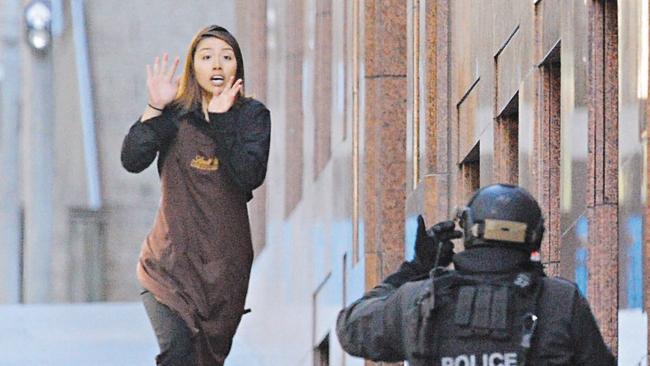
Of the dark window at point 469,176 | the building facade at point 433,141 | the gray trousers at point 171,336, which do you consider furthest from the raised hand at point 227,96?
the dark window at point 469,176

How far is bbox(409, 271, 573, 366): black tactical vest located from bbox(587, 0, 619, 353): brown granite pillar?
4038 mm

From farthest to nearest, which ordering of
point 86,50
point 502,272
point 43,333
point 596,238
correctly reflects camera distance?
point 86,50 < point 43,333 < point 596,238 < point 502,272

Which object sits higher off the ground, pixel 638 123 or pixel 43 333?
pixel 638 123

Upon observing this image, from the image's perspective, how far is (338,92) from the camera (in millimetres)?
28781

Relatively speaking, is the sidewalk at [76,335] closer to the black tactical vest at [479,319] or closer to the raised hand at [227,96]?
the raised hand at [227,96]

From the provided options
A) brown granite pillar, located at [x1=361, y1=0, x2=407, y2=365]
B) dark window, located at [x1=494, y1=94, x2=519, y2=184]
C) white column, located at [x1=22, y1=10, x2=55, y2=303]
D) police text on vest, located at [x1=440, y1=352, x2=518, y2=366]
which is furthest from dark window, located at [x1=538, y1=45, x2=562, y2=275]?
white column, located at [x1=22, y1=10, x2=55, y2=303]

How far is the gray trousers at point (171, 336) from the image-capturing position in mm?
14977

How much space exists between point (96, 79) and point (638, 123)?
29.7m

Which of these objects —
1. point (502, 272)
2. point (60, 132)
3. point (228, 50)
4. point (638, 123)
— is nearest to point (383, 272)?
point (228, 50)

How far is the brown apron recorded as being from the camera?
15.2 m

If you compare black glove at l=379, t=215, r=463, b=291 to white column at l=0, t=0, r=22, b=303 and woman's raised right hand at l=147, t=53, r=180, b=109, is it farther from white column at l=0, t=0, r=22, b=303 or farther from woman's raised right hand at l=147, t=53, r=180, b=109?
white column at l=0, t=0, r=22, b=303

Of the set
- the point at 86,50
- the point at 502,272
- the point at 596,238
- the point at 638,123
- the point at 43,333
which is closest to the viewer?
the point at 502,272

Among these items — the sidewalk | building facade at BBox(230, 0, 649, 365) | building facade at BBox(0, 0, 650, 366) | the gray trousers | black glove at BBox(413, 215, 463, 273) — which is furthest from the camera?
the sidewalk

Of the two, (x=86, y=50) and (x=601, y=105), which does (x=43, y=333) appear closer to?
(x=86, y=50)
